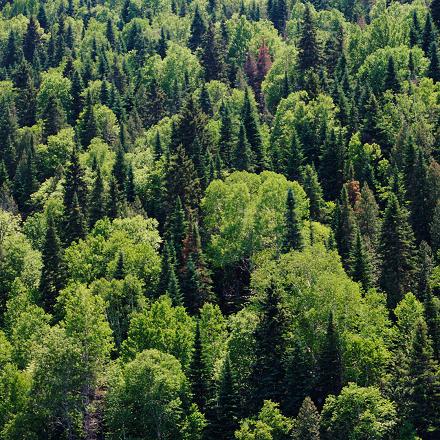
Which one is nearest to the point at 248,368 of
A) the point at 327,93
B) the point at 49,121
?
the point at 327,93

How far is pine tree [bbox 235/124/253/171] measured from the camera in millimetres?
129375

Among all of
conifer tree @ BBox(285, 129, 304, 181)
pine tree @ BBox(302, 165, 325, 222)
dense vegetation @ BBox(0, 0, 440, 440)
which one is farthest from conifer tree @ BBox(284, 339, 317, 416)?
conifer tree @ BBox(285, 129, 304, 181)

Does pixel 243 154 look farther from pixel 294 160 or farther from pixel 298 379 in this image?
pixel 298 379

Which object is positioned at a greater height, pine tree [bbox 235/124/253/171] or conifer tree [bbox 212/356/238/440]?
pine tree [bbox 235/124/253/171]

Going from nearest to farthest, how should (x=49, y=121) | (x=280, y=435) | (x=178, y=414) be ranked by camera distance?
1. (x=280, y=435)
2. (x=178, y=414)
3. (x=49, y=121)

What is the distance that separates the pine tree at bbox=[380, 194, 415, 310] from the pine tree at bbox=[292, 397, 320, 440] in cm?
2395

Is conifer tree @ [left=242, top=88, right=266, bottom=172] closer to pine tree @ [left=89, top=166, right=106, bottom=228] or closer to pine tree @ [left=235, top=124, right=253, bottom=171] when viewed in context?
pine tree @ [left=235, top=124, right=253, bottom=171]

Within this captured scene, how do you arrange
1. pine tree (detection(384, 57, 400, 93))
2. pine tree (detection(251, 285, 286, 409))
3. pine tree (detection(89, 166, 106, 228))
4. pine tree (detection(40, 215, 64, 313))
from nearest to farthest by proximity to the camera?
pine tree (detection(251, 285, 286, 409)) < pine tree (detection(40, 215, 64, 313)) < pine tree (detection(89, 166, 106, 228)) < pine tree (detection(384, 57, 400, 93))

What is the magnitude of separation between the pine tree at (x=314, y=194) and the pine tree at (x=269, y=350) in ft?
93.1

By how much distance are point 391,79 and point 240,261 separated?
5011 centimetres

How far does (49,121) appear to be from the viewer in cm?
16812

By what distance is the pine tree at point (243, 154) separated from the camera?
129 metres

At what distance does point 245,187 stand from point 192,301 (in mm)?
16636

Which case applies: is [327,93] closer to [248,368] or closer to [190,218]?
[190,218]
